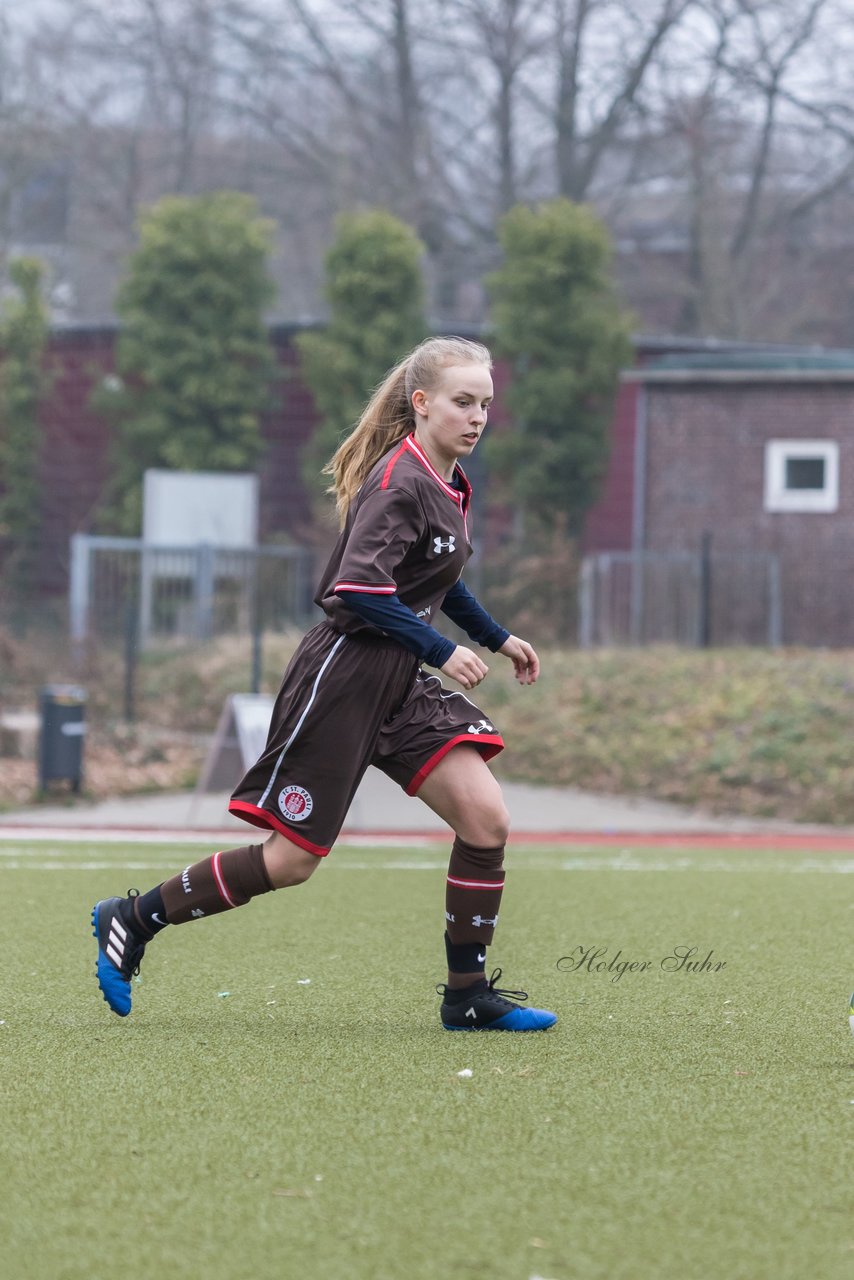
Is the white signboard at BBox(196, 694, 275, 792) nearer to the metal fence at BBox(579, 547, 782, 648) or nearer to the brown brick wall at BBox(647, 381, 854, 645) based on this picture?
the metal fence at BBox(579, 547, 782, 648)

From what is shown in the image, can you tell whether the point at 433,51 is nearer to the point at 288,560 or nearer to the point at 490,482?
the point at 490,482

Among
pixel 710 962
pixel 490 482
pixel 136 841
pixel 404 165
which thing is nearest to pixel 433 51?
pixel 404 165

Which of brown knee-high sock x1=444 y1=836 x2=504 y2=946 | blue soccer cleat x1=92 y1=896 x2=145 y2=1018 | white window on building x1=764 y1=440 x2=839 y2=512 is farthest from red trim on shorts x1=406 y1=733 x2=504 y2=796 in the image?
white window on building x1=764 y1=440 x2=839 y2=512

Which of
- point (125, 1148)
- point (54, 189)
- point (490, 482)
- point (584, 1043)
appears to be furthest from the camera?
point (54, 189)

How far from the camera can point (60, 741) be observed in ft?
47.1

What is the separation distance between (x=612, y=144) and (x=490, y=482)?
40.4ft

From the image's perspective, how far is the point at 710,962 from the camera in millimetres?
6203

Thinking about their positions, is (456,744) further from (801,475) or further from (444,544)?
(801,475)

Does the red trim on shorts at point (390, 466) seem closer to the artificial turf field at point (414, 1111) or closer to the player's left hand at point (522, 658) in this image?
the player's left hand at point (522, 658)

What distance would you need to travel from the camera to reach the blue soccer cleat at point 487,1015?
16.0ft

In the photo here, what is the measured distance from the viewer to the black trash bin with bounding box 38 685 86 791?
1432cm

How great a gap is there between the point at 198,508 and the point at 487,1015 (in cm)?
2126

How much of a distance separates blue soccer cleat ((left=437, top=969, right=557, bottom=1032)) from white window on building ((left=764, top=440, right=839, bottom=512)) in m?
19.8

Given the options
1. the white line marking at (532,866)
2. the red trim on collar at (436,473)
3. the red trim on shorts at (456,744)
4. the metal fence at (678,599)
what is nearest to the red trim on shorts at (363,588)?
the red trim on collar at (436,473)
